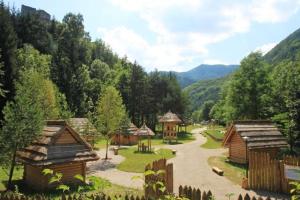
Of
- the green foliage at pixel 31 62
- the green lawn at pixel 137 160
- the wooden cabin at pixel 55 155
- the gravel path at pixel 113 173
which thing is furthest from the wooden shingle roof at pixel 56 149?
the green foliage at pixel 31 62

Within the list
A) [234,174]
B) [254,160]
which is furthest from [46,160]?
[234,174]

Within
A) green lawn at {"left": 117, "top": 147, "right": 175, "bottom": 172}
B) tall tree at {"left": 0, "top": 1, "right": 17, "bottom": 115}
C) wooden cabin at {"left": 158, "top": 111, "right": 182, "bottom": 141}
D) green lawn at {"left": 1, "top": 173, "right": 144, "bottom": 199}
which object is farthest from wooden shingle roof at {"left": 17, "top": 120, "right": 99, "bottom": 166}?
wooden cabin at {"left": 158, "top": 111, "right": 182, "bottom": 141}

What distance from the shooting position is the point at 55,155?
2098cm

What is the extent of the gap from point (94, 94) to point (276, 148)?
53.1m

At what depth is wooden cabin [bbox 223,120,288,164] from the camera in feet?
95.3

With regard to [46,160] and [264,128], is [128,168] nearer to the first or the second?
[46,160]

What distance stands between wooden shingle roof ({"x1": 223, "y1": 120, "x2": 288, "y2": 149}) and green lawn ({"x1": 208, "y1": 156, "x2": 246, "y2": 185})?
2.33 metres

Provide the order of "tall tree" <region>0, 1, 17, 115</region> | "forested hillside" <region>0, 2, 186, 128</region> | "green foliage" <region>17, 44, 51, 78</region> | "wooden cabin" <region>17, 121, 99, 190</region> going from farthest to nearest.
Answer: "forested hillside" <region>0, 2, 186, 128</region> → "green foliage" <region>17, 44, 51, 78</region> → "tall tree" <region>0, 1, 17, 115</region> → "wooden cabin" <region>17, 121, 99, 190</region>

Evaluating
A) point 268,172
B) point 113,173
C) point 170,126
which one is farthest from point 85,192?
point 170,126

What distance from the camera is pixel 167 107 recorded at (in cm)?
7469

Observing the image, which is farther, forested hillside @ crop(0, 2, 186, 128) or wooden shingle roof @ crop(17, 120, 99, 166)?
forested hillside @ crop(0, 2, 186, 128)

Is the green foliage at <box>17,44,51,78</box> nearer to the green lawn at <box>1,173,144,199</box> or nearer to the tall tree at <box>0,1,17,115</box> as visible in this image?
the tall tree at <box>0,1,17,115</box>

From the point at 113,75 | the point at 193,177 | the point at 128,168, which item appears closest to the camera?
the point at 193,177

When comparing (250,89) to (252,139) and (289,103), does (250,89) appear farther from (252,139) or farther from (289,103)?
(252,139)
